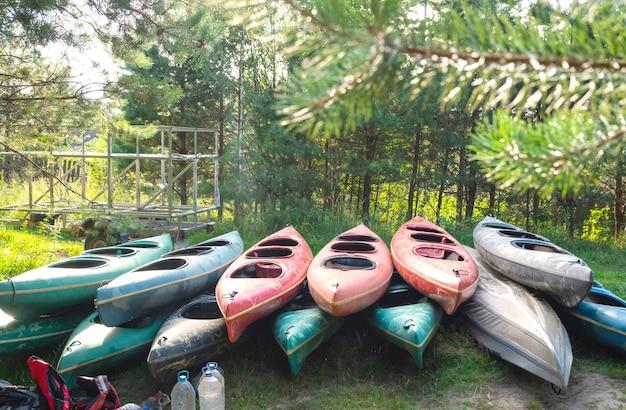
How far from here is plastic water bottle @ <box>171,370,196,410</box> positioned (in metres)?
3.62

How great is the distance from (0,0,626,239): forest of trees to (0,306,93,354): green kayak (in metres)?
2.05

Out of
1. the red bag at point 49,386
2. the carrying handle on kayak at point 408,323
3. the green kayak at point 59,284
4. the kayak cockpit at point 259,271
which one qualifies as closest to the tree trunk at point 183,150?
the green kayak at point 59,284

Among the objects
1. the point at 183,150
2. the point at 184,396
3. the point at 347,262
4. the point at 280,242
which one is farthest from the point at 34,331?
the point at 183,150

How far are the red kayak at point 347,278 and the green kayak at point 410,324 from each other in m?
0.17

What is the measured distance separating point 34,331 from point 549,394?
4123 mm

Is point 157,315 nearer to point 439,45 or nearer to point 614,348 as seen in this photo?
point 614,348

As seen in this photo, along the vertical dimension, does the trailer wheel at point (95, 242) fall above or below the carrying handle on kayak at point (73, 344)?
above

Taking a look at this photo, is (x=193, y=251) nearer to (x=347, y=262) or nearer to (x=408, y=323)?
(x=347, y=262)

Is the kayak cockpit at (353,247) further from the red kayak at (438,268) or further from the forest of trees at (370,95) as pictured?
the forest of trees at (370,95)

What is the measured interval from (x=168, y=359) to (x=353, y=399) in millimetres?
1389

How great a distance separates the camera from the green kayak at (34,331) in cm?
441

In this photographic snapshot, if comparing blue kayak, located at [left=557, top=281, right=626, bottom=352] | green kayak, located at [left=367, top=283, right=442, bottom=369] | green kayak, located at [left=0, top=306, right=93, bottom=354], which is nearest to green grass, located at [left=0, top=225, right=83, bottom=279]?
green kayak, located at [left=0, top=306, right=93, bottom=354]

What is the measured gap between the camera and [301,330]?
415cm

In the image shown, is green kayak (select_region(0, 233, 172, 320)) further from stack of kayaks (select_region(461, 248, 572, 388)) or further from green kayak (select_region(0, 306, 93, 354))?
stack of kayaks (select_region(461, 248, 572, 388))
